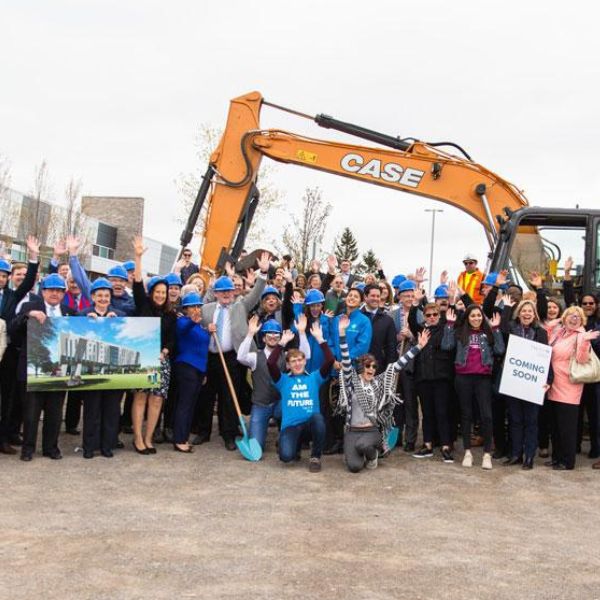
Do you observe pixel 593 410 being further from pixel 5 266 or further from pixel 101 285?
pixel 5 266

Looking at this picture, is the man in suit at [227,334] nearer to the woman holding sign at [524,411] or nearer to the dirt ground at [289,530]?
the dirt ground at [289,530]

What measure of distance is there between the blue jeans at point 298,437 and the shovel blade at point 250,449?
335 mm

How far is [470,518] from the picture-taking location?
6.94 metres

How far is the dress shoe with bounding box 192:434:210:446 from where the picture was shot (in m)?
9.77

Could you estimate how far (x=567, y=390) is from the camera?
361 inches

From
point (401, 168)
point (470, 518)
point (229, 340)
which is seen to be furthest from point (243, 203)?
point (470, 518)

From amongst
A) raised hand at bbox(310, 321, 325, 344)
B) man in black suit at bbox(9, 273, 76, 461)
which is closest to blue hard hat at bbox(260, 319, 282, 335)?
raised hand at bbox(310, 321, 325, 344)

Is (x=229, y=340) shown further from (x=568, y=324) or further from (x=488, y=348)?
(x=568, y=324)

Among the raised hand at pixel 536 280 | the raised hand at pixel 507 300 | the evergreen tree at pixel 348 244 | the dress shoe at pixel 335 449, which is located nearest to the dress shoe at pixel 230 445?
the dress shoe at pixel 335 449

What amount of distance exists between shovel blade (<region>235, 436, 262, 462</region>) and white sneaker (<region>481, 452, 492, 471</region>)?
2470 mm

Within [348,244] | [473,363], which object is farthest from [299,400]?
[348,244]

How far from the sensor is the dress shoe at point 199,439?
32.0 feet

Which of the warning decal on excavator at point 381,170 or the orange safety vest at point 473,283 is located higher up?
the warning decal on excavator at point 381,170

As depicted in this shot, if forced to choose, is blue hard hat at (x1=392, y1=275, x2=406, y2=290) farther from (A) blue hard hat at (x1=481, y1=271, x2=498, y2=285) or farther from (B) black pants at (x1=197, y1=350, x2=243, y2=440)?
(B) black pants at (x1=197, y1=350, x2=243, y2=440)
